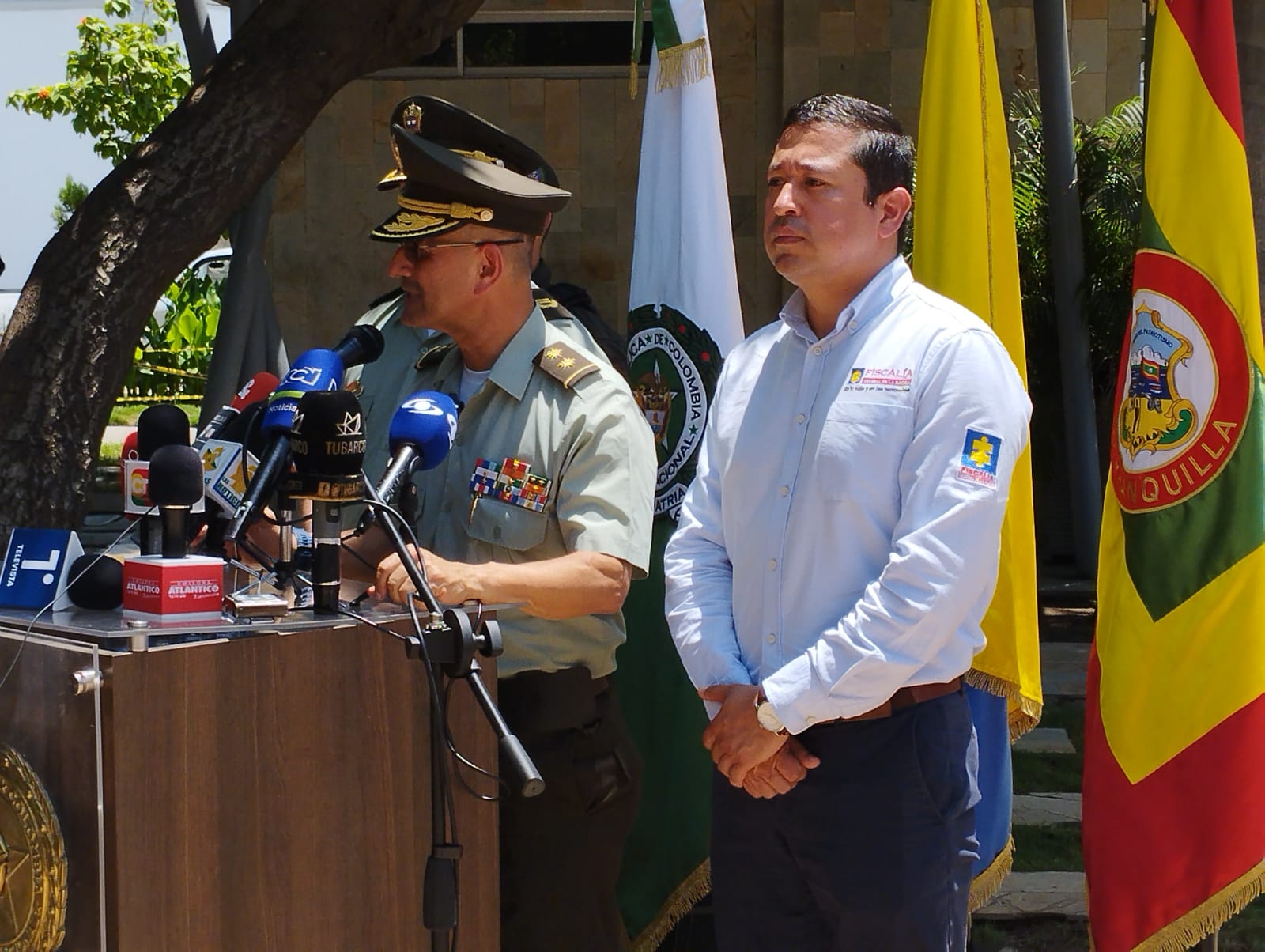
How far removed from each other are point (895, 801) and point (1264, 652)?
1404 millimetres

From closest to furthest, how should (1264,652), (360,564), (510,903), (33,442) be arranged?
1. (360,564)
2. (510,903)
3. (1264,652)
4. (33,442)

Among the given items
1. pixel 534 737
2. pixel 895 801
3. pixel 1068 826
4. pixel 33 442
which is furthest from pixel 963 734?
pixel 33 442

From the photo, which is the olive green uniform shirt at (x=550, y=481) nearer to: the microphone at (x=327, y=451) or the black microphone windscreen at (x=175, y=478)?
the microphone at (x=327, y=451)

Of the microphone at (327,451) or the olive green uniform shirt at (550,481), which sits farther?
the olive green uniform shirt at (550,481)

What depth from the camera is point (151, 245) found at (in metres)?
5.14

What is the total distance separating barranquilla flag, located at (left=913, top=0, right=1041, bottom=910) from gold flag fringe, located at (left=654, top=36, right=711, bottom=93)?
0.63m

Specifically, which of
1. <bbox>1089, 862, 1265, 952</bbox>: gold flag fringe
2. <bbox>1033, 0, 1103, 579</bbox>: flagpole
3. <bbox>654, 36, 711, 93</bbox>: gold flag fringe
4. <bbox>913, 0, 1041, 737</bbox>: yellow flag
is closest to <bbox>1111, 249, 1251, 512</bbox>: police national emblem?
<bbox>913, 0, 1041, 737</bbox>: yellow flag

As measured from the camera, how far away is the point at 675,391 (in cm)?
407

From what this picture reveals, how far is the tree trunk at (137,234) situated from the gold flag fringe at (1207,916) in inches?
144

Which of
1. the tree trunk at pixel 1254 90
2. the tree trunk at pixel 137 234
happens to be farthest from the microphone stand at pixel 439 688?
the tree trunk at pixel 137 234

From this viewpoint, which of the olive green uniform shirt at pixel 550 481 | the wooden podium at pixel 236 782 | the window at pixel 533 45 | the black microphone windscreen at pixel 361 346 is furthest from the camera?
the window at pixel 533 45

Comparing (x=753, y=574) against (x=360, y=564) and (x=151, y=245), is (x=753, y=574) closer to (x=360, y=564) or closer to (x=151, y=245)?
(x=360, y=564)

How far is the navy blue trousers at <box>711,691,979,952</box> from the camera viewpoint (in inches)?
93.8

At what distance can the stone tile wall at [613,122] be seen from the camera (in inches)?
380
